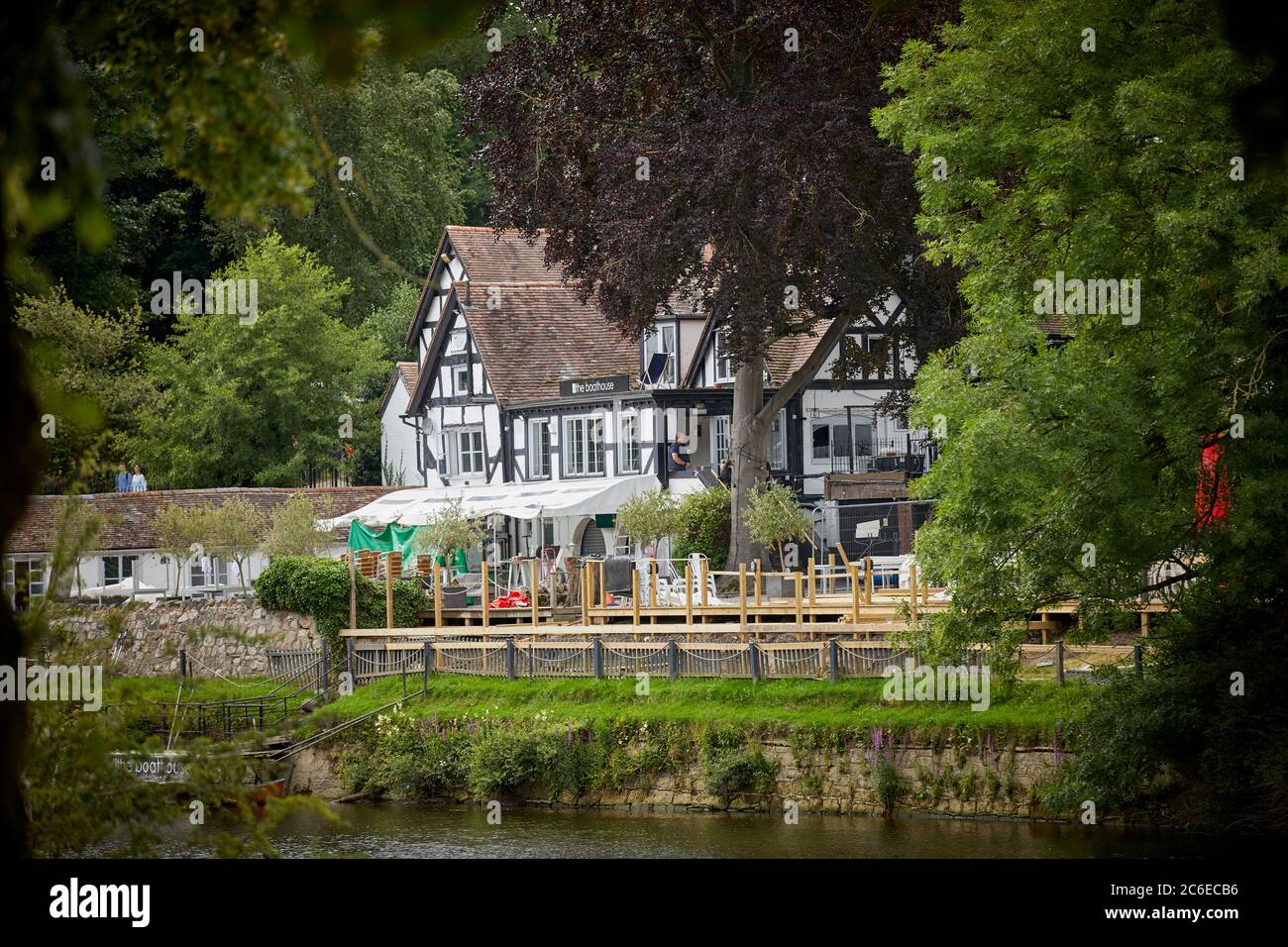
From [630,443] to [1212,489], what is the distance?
987 inches

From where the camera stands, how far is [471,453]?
47.3 m

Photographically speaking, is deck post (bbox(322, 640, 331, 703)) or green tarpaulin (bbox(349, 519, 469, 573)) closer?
deck post (bbox(322, 640, 331, 703))

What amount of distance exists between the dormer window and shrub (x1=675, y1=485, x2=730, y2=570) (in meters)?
5.85

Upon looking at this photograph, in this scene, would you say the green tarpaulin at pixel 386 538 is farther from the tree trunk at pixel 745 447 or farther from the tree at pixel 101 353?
the tree trunk at pixel 745 447

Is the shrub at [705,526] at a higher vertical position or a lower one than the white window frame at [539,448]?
lower

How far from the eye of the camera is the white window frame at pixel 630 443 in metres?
42.6

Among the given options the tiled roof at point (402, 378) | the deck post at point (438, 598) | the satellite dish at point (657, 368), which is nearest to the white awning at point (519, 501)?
the satellite dish at point (657, 368)

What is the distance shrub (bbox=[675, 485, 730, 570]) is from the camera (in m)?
36.8

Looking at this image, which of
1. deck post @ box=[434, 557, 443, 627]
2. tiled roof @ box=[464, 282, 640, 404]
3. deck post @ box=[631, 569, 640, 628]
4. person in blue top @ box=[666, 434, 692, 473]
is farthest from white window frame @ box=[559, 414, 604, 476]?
deck post @ box=[631, 569, 640, 628]

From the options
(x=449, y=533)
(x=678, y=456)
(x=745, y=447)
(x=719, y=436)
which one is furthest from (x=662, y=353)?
(x=449, y=533)

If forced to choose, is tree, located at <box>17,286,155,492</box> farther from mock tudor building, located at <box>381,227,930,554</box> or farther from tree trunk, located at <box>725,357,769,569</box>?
tree trunk, located at <box>725,357,769,569</box>

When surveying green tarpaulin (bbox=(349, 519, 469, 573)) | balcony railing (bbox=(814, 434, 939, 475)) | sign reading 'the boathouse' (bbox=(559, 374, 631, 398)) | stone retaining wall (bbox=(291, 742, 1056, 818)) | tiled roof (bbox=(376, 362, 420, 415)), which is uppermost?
tiled roof (bbox=(376, 362, 420, 415))

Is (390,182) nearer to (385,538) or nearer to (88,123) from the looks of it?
(385,538)

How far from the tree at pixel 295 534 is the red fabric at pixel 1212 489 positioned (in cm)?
2305
